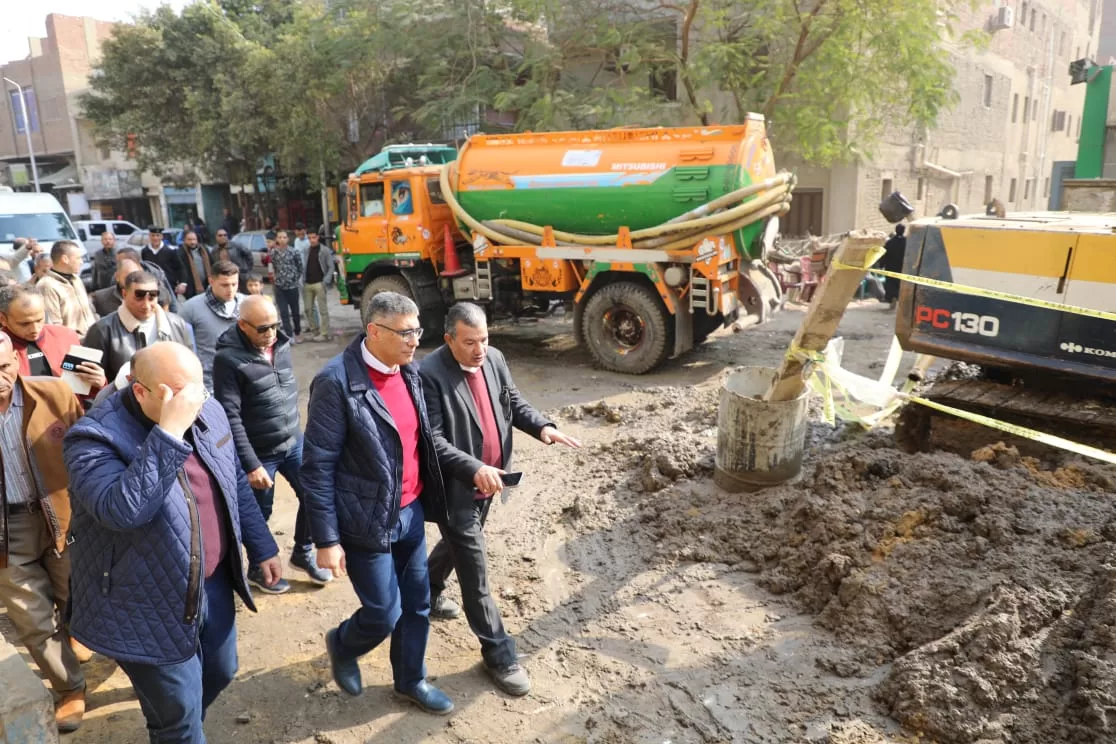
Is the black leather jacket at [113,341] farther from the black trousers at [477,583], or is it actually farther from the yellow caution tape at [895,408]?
the yellow caution tape at [895,408]

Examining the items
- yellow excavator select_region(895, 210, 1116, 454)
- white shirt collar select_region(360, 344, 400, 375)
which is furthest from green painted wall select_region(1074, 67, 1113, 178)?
white shirt collar select_region(360, 344, 400, 375)

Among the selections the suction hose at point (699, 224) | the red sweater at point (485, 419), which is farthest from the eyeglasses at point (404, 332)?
the suction hose at point (699, 224)

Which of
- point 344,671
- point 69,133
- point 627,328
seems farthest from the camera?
point 69,133

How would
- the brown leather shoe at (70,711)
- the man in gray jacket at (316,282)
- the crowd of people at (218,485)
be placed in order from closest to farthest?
the crowd of people at (218,485)
the brown leather shoe at (70,711)
the man in gray jacket at (316,282)

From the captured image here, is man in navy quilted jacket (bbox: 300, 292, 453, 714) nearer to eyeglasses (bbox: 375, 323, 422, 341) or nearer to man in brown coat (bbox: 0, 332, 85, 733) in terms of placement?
eyeglasses (bbox: 375, 323, 422, 341)

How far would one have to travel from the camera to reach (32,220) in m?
12.7

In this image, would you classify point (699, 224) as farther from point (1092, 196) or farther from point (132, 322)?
point (132, 322)

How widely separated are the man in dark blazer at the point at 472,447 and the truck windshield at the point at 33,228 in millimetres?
12011

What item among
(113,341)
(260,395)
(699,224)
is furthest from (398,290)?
(260,395)

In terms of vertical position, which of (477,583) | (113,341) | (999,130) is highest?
(999,130)

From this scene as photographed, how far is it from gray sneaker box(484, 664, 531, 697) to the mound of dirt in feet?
4.44

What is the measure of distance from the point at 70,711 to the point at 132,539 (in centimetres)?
148

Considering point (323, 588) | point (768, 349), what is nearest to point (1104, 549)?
point (323, 588)

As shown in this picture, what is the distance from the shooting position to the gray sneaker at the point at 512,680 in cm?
343
